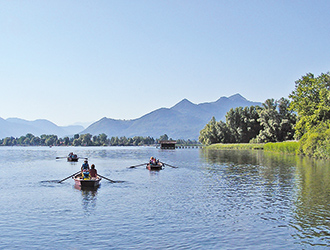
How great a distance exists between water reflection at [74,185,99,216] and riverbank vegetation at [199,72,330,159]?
2105 inches

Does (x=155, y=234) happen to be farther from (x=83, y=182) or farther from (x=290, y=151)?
(x=290, y=151)

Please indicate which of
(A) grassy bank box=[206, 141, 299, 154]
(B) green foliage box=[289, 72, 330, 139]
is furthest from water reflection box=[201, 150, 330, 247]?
(A) grassy bank box=[206, 141, 299, 154]

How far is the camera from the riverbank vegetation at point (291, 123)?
260 feet

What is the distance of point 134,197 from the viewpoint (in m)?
29.6

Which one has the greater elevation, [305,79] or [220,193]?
[305,79]

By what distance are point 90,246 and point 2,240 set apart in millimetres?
4774

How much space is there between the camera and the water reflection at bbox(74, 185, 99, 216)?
24.8m

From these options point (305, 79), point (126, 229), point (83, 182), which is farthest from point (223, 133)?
point (126, 229)

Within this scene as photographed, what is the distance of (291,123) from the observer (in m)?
140

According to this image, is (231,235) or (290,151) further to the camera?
(290,151)

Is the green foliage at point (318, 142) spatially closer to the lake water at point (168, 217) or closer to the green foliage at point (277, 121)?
the lake water at point (168, 217)

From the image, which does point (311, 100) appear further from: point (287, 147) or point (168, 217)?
point (168, 217)

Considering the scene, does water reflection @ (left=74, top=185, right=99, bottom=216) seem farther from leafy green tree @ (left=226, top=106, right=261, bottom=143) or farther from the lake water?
leafy green tree @ (left=226, top=106, right=261, bottom=143)

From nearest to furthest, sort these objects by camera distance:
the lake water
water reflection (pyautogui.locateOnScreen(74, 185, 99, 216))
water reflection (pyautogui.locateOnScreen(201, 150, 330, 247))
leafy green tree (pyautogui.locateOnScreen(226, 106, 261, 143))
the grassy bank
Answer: the lake water < water reflection (pyautogui.locateOnScreen(201, 150, 330, 247)) < water reflection (pyautogui.locateOnScreen(74, 185, 99, 216)) < the grassy bank < leafy green tree (pyautogui.locateOnScreen(226, 106, 261, 143))
